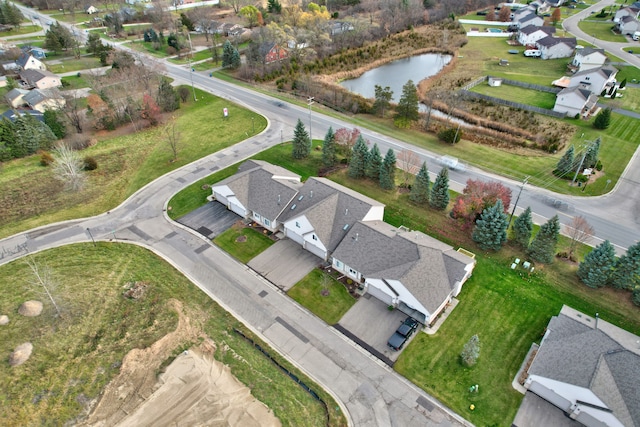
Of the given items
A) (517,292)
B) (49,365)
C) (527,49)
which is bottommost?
(49,365)

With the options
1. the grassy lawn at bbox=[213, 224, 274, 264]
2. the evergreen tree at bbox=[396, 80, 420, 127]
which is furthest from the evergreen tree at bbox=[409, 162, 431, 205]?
the evergreen tree at bbox=[396, 80, 420, 127]

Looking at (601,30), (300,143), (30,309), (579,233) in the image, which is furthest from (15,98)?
(601,30)

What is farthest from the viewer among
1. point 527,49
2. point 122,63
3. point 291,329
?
point 527,49

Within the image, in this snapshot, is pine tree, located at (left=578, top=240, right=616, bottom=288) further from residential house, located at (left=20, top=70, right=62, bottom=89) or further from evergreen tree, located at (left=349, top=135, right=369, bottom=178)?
residential house, located at (left=20, top=70, right=62, bottom=89)

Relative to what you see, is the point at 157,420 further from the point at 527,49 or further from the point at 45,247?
the point at 527,49

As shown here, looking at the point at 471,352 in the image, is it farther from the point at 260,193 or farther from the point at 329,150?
the point at 329,150

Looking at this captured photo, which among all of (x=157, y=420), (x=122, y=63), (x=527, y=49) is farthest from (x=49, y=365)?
(x=527, y=49)
